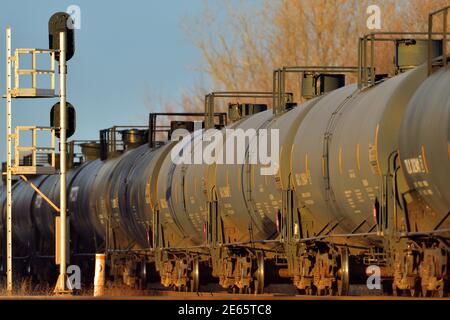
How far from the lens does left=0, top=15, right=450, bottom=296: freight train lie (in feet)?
52.1

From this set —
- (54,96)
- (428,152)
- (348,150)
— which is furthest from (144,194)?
(428,152)

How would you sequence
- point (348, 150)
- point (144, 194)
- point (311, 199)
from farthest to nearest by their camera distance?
point (144, 194) → point (311, 199) → point (348, 150)

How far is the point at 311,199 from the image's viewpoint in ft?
66.3

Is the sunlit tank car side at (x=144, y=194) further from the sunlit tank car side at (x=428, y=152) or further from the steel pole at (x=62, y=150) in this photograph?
the sunlit tank car side at (x=428, y=152)

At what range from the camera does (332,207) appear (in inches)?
751

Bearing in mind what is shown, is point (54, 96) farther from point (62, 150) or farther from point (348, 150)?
point (348, 150)

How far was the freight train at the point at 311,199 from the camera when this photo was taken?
625 inches

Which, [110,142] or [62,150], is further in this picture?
[110,142]

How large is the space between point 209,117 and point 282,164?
29.0 ft

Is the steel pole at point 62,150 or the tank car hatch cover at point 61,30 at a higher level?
the tank car hatch cover at point 61,30

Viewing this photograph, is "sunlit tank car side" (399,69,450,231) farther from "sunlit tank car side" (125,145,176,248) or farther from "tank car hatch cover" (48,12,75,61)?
"sunlit tank car side" (125,145,176,248)

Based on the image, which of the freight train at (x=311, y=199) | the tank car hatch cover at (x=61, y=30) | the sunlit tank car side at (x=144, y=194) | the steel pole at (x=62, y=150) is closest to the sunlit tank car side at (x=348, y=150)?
the freight train at (x=311, y=199)

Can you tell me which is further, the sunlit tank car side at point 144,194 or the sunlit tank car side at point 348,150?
the sunlit tank car side at point 144,194
